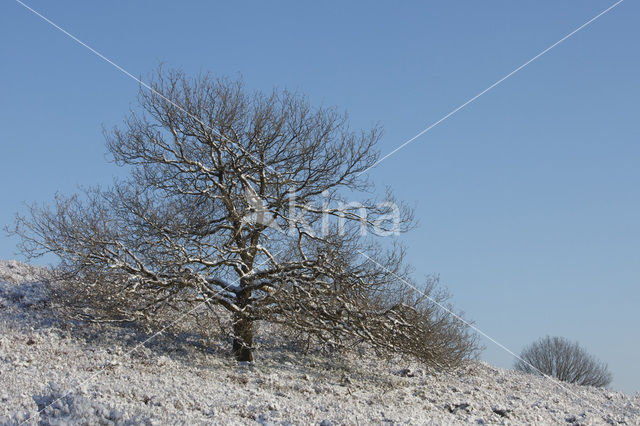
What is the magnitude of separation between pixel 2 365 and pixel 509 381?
1781cm

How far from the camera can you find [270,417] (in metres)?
11.3

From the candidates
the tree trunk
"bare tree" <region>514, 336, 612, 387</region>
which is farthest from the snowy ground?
"bare tree" <region>514, 336, 612, 387</region>

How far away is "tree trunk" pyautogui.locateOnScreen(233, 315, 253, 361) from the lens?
1809 cm

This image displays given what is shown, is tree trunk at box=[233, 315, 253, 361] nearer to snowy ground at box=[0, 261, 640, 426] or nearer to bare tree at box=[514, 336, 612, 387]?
snowy ground at box=[0, 261, 640, 426]

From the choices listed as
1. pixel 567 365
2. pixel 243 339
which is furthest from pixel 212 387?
pixel 567 365

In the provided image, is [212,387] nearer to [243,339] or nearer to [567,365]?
[243,339]

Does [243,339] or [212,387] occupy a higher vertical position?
[243,339]

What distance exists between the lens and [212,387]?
1383 centimetres

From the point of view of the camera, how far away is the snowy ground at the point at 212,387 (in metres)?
11.0

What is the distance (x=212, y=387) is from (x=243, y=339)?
4.46 m

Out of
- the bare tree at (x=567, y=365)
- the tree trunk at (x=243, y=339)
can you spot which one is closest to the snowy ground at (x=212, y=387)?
the tree trunk at (x=243, y=339)

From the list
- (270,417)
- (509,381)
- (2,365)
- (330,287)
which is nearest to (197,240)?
(330,287)

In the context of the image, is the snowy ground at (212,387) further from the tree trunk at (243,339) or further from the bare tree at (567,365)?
the bare tree at (567,365)

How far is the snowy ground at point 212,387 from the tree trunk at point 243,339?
1.54ft
